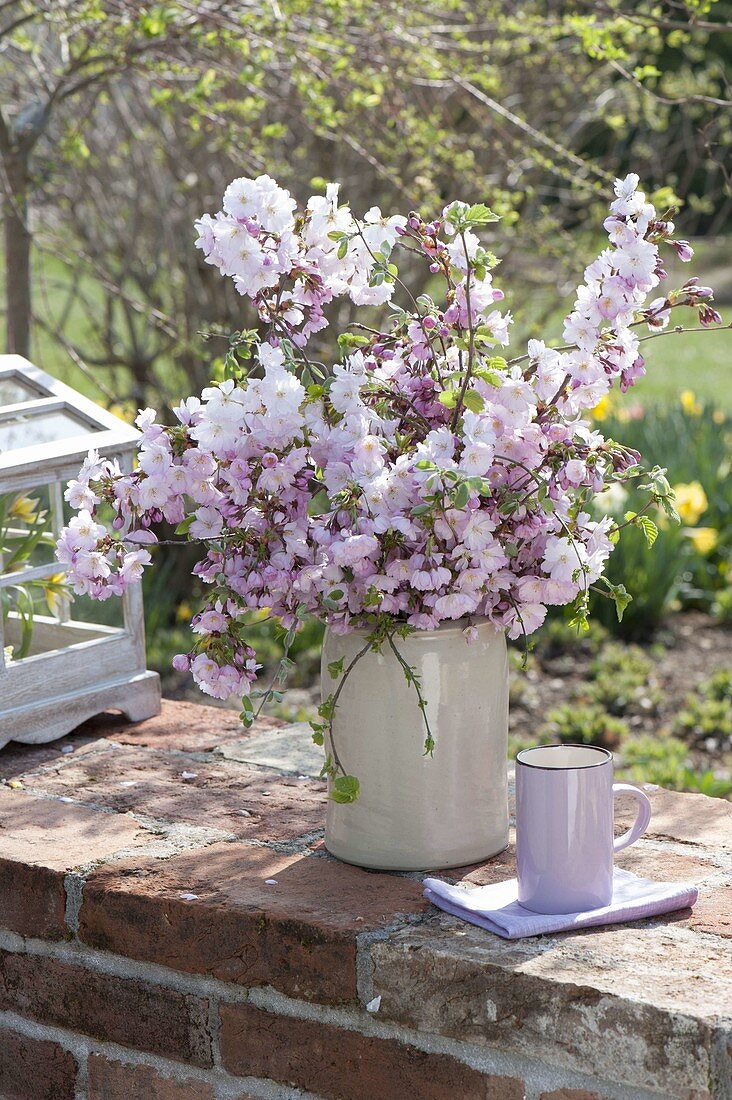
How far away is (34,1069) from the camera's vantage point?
1.61m

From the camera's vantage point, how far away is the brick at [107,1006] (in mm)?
1459

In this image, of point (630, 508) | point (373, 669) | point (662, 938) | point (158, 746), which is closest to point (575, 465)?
point (373, 669)

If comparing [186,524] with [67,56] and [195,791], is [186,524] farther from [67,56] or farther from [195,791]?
[67,56]

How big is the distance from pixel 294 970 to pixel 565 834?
1.03ft

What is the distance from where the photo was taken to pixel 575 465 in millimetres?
1319

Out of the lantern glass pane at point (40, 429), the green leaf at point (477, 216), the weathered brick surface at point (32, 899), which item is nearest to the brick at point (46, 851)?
the weathered brick surface at point (32, 899)

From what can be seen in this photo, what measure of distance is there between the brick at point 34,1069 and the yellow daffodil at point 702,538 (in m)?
3.09

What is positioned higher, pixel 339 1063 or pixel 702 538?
pixel 702 538

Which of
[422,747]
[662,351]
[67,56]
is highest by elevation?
[662,351]

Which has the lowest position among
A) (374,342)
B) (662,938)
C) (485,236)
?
(662,938)

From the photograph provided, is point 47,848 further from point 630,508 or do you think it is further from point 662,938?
point 630,508

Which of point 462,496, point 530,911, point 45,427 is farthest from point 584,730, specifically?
point 462,496

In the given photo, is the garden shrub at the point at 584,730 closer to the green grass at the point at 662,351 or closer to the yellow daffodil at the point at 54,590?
the green grass at the point at 662,351

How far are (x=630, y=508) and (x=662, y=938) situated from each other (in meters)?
2.98
